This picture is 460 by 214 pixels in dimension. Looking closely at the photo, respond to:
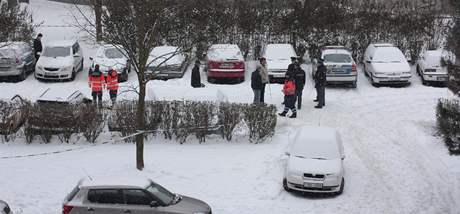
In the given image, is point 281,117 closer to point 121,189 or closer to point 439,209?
point 439,209

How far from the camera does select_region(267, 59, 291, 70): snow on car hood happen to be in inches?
1121

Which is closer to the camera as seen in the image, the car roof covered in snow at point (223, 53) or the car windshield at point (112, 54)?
the car roof covered in snow at point (223, 53)

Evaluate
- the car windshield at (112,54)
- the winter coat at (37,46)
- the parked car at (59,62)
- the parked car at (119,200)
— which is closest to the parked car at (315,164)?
the parked car at (119,200)

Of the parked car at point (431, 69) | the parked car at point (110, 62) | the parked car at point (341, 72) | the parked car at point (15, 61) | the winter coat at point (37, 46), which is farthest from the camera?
the winter coat at point (37, 46)

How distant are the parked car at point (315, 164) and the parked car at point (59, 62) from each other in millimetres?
14012

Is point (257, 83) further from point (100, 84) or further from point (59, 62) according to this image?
point (59, 62)

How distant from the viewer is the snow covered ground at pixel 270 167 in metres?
16.7

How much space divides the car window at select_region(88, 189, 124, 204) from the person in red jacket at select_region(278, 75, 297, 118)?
1040cm

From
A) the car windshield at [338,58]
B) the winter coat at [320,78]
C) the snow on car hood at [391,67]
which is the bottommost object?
the winter coat at [320,78]

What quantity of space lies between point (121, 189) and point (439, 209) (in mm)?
7373

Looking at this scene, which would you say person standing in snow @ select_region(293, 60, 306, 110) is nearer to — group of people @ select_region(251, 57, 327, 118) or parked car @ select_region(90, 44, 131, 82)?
group of people @ select_region(251, 57, 327, 118)

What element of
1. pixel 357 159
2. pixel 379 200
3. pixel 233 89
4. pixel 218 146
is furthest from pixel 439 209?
pixel 233 89

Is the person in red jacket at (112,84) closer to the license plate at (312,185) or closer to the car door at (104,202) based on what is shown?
the license plate at (312,185)

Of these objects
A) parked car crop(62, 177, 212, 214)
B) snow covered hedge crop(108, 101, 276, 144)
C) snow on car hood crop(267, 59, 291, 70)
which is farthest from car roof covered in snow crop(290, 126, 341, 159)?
snow on car hood crop(267, 59, 291, 70)
